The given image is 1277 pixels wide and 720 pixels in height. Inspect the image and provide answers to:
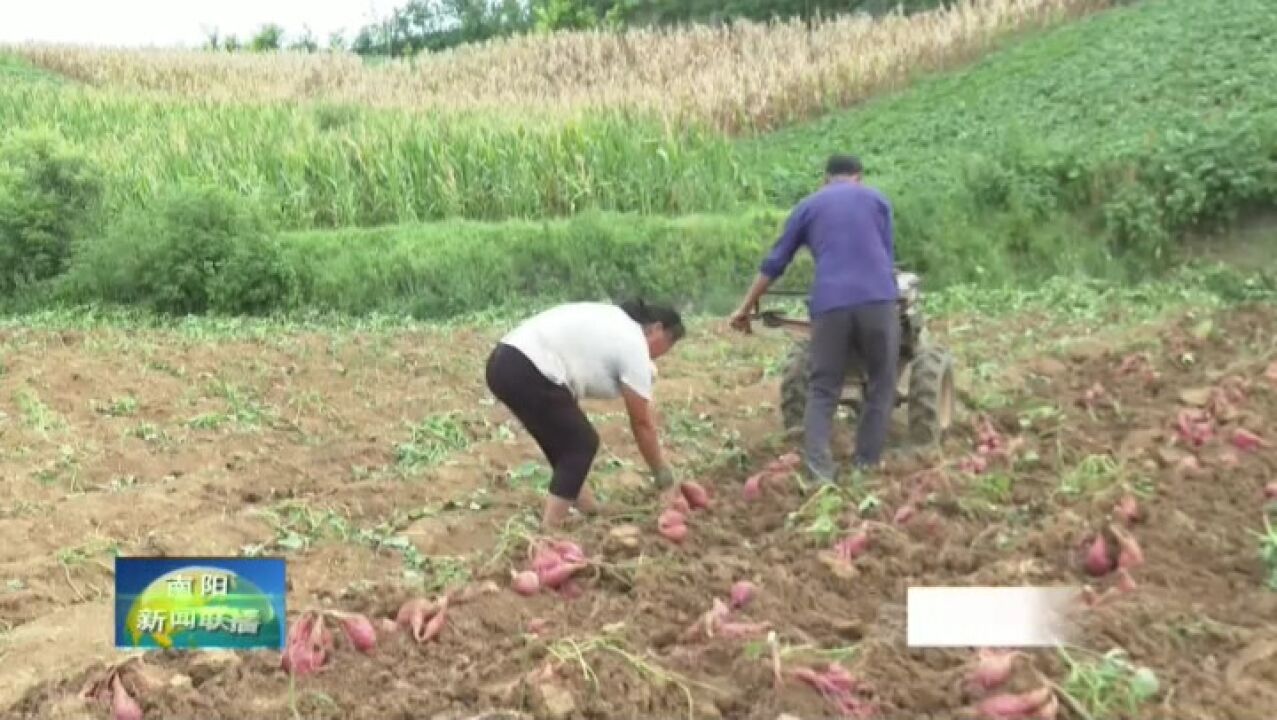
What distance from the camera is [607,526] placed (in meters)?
5.91

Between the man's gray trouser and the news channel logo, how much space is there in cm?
355

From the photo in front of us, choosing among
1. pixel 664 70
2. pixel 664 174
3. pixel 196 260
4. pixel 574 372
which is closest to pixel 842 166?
pixel 574 372

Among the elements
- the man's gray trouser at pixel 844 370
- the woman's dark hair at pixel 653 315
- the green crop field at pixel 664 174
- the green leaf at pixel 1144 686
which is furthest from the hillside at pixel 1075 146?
the green leaf at pixel 1144 686

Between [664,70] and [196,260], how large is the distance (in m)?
13.6

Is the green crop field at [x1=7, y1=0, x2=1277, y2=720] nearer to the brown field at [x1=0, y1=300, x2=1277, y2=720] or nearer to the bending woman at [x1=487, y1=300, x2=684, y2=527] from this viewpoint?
the brown field at [x1=0, y1=300, x2=1277, y2=720]

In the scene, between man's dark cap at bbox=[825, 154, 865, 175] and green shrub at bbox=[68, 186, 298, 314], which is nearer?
man's dark cap at bbox=[825, 154, 865, 175]

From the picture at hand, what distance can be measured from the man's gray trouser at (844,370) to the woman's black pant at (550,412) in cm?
117

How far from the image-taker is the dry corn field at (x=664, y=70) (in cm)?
2216

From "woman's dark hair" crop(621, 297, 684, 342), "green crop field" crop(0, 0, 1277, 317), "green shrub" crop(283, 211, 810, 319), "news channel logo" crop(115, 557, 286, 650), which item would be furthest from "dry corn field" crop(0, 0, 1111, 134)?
"news channel logo" crop(115, 557, 286, 650)

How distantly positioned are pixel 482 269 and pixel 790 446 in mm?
7442

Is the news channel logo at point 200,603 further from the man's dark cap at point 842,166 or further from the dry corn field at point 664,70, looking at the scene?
the dry corn field at point 664,70

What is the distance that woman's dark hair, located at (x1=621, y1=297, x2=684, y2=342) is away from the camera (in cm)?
598

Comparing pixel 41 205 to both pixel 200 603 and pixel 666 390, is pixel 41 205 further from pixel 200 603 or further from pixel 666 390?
pixel 200 603

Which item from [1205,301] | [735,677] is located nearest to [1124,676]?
[735,677]
